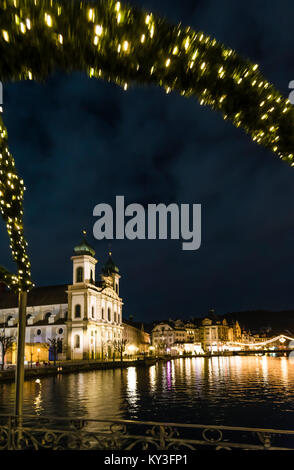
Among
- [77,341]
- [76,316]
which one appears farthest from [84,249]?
[77,341]

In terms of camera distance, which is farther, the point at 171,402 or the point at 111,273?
the point at 111,273

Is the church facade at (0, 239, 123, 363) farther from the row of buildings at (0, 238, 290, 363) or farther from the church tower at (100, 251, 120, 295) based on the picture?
the church tower at (100, 251, 120, 295)

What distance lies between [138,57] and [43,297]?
9055 centimetres

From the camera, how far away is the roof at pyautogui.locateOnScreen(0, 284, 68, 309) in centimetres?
8750

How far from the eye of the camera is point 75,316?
80562mm

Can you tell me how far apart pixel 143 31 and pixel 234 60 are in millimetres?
940

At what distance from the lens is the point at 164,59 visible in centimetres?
371

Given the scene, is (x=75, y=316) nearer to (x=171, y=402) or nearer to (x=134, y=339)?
(x=134, y=339)

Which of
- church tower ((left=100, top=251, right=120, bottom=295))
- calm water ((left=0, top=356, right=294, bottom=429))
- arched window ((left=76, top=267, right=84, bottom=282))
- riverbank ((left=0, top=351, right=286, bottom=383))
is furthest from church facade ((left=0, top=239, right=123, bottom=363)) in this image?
calm water ((left=0, top=356, right=294, bottom=429))

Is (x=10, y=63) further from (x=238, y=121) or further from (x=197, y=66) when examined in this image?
(x=238, y=121)

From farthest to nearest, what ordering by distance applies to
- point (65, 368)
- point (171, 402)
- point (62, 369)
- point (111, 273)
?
point (111, 273) < point (65, 368) < point (62, 369) < point (171, 402)

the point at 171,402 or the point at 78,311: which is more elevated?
the point at 78,311
